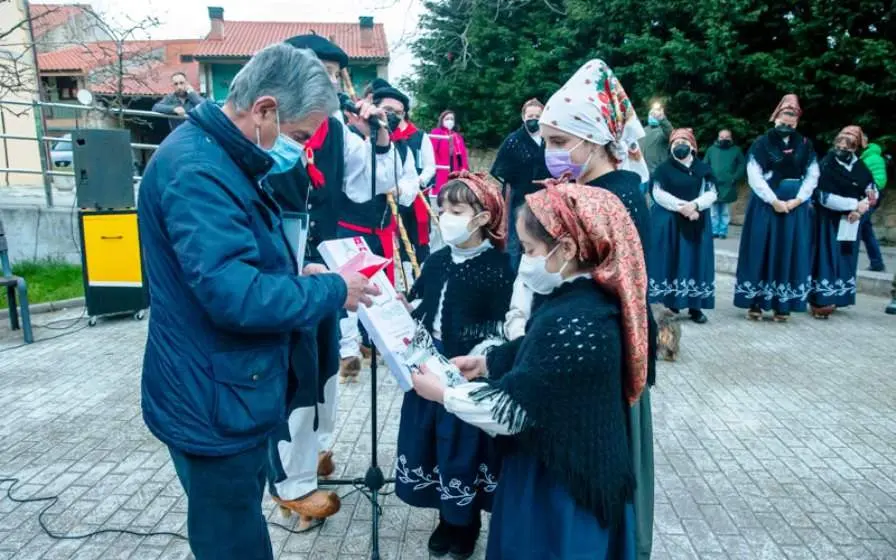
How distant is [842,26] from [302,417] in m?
12.8

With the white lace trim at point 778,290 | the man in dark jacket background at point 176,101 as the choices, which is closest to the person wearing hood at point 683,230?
the white lace trim at point 778,290

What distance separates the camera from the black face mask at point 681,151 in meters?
7.01

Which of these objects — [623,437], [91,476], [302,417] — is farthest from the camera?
[91,476]

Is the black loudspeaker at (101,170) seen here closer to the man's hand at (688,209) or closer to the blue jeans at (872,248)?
the man's hand at (688,209)

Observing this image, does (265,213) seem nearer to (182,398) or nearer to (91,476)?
(182,398)

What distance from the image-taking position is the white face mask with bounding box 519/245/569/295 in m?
2.00

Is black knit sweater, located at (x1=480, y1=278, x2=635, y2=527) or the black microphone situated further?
the black microphone

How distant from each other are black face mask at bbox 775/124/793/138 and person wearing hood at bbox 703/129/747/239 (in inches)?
230

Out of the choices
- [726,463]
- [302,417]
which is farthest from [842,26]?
[302,417]

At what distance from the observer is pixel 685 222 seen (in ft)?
23.5

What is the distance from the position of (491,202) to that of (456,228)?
0.65ft

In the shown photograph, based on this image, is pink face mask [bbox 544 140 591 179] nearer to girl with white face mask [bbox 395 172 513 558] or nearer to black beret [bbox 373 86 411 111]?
girl with white face mask [bbox 395 172 513 558]

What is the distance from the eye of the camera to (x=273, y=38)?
39781 mm

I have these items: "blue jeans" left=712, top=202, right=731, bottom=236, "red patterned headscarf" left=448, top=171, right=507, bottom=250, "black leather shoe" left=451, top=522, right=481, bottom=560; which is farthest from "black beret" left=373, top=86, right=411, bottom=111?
"blue jeans" left=712, top=202, right=731, bottom=236
